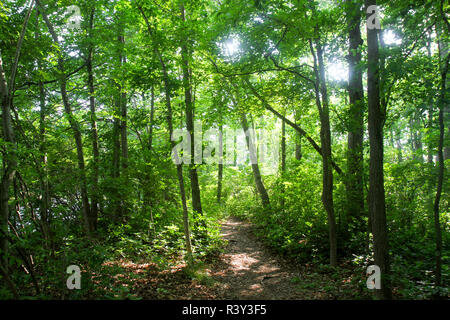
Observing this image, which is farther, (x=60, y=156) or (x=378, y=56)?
(x=60, y=156)

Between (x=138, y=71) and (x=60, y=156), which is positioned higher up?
(x=138, y=71)

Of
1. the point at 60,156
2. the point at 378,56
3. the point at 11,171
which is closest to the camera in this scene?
the point at 11,171

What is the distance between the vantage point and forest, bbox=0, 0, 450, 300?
3.95 m

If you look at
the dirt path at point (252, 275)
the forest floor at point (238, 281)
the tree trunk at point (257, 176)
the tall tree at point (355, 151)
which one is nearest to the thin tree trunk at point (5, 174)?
the forest floor at point (238, 281)

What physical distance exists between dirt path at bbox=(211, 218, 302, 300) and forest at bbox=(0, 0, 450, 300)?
5 cm

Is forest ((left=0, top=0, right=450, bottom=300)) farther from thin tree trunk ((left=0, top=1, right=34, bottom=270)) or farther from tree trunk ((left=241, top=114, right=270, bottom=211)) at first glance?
tree trunk ((left=241, top=114, right=270, bottom=211))

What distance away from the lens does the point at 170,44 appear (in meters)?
5.74

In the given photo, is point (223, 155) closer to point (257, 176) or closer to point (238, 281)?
point (238, 281)

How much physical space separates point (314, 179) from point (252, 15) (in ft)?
16.7

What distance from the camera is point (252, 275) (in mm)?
6406

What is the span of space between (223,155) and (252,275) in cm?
325
